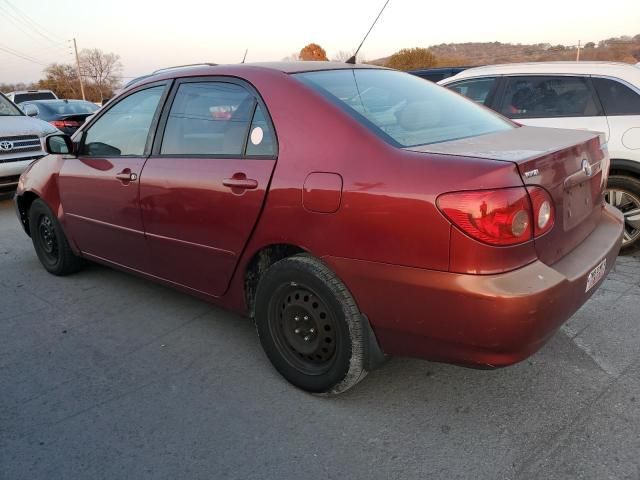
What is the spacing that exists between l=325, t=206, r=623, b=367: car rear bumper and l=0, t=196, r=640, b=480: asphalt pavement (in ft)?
1.43

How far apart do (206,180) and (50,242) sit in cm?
243

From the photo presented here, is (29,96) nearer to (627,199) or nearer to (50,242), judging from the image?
(50,242)

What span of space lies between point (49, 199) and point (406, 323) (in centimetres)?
342

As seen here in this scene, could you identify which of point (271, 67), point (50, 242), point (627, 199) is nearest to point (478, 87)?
point (627, 199)

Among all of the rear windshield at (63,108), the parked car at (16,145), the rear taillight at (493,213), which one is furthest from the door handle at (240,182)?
the rear windshield at (63,108)

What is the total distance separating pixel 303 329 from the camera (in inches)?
107

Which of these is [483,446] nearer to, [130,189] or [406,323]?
[406,323]

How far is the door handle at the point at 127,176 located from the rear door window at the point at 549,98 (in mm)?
3677

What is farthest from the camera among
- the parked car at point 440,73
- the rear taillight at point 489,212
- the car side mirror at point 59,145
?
the parked car at point 440,73

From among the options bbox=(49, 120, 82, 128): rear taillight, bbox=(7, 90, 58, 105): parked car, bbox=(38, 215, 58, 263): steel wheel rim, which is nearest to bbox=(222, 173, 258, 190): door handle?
bbox=(38, 215, 58, 263): steel wheel rim

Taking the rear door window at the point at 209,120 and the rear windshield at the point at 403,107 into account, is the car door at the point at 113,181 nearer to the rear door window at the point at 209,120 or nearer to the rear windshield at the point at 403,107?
the rear door window at the point at 209,120

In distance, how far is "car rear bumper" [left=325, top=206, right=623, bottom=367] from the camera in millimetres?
2072

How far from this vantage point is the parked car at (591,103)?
4609mm

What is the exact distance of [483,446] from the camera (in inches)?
92.7
